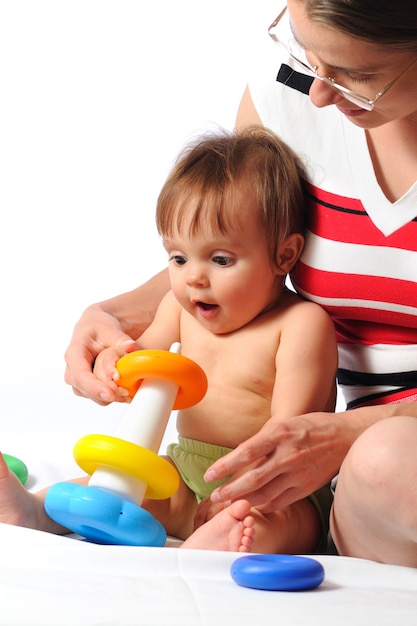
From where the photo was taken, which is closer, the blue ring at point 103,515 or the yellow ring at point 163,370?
the blue ring at point 103,515

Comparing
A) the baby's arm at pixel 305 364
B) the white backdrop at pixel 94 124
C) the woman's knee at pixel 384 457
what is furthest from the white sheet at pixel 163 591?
the white backdrop at pixel 94 124

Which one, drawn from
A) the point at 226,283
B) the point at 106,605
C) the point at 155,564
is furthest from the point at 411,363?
the point at 106,605

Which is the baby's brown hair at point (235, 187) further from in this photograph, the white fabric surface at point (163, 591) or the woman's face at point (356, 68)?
the white fabric surface at point (163, 591)

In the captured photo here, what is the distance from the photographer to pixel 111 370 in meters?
1.62

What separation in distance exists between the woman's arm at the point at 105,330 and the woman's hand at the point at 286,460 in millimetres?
291

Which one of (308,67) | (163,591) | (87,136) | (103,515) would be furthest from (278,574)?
(87,136)

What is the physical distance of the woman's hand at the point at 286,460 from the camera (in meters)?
1.39

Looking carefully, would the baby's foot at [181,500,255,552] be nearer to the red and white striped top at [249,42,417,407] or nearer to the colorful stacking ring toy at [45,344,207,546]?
the colorful stacking ring toy at [45,344,207,546]

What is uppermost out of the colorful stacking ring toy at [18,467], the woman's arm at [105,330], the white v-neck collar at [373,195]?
the white v-neck collar at [373,195]

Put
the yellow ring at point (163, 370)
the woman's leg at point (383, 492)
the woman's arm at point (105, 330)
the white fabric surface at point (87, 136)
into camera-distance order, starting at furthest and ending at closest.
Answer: the white fabric surface at point (87, 136)
the woman's arm at point (105, 330)
the yellow ring at point (163, 370)
the woman's leg at point (383, 492)

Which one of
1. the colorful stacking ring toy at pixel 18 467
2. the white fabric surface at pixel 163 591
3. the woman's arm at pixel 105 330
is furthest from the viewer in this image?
the colorful stacking ring toy at pixel 18 467

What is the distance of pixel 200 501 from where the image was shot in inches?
67.2

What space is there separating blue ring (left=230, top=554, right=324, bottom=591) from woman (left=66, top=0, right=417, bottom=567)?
0.38 feet

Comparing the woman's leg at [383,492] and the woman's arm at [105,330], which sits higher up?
the woman's leg at [383,492]
